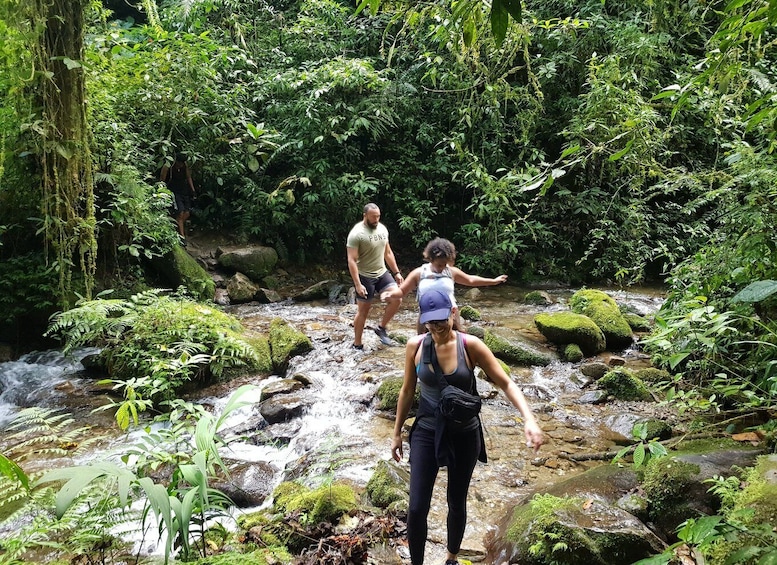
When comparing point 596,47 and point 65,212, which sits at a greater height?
point 596,47

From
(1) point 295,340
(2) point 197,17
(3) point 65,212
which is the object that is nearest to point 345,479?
(1) point 295,340

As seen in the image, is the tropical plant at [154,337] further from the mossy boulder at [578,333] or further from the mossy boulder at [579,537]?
the mossy boulder at [578,333]

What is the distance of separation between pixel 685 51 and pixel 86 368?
14318mm

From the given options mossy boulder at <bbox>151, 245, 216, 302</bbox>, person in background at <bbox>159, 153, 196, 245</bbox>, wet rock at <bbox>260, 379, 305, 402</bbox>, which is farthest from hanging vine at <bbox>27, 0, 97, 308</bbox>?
person in background at <bbox>159, 153, 196, 245</bbox>

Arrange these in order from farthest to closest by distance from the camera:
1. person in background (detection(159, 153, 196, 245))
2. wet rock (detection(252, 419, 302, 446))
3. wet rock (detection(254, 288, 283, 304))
→ 1. person in background (detection(159, 153, 196, 245))
2. wet rock (detection(254, 288, 283, 304))
3. wet rock (detection(252, 419, 302, 446))

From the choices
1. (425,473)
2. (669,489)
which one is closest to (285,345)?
(425,473)

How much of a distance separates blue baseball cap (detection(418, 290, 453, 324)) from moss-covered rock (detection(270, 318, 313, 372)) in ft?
15.1

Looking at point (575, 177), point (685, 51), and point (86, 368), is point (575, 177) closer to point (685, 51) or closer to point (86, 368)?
point (685, 51)

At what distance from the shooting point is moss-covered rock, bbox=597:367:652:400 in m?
5.86

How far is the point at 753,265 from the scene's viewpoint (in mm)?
4125

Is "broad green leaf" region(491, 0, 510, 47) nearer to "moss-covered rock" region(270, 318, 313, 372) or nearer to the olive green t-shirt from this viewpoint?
the olive green t-shirt

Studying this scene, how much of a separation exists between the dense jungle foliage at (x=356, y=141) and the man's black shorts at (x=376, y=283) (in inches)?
83.2

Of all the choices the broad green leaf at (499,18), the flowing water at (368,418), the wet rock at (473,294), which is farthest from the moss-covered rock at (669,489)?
the wet rock at (473,294)

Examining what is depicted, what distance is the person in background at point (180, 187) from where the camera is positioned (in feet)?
36.5
